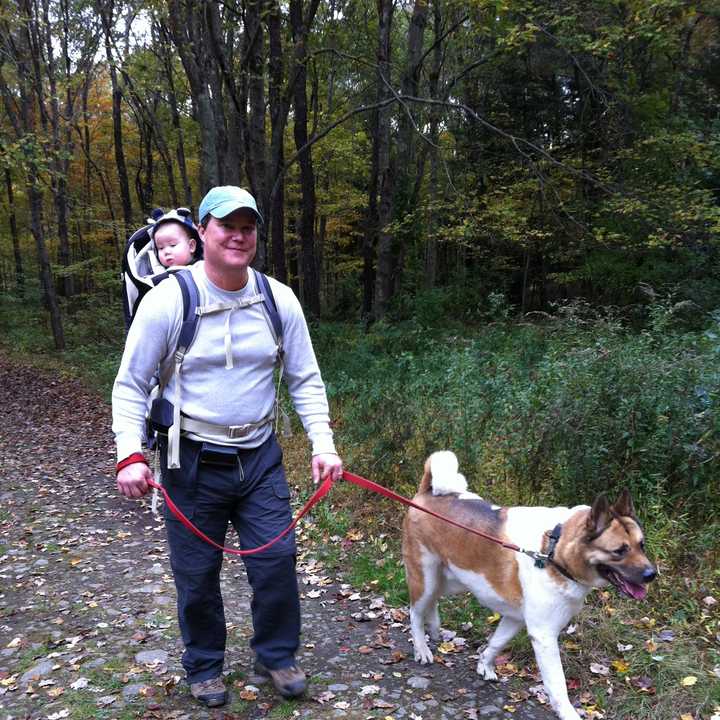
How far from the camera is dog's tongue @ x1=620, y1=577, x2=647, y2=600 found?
2836 millimetres

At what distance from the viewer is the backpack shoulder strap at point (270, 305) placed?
10.6 feet

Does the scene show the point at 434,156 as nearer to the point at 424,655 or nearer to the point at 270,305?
the point at 270,305

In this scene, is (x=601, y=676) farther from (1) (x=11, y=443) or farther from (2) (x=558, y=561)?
(1) (x=11, y=443)

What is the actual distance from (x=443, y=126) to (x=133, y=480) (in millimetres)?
21188

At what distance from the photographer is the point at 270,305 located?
323cm

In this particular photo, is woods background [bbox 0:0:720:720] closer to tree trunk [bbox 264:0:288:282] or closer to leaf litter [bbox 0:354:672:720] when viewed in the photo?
tree trunk [bbox 264:0:288:282]

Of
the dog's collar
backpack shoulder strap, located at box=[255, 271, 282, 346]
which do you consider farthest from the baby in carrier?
the dog's collar

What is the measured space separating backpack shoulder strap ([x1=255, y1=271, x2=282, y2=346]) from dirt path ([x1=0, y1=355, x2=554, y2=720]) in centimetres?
204

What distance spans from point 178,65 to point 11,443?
14463 millimetres

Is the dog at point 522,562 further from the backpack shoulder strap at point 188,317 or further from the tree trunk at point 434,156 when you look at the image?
the tree trunk at point 434,156

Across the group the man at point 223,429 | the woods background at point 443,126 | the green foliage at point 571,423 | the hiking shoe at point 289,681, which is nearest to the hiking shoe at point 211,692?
the man at point 223,429

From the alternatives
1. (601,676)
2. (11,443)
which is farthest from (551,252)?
(601,676)

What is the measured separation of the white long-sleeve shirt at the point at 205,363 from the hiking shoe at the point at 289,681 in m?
1.21

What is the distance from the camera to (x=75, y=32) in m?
19.5
